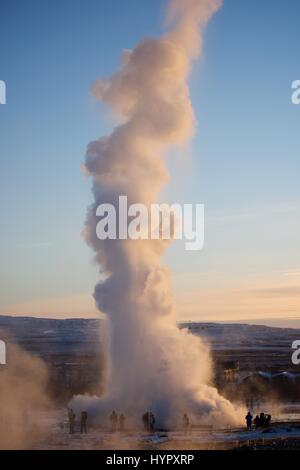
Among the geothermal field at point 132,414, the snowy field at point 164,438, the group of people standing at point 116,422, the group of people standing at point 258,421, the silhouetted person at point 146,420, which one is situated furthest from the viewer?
the silhouetted person at point 146,420

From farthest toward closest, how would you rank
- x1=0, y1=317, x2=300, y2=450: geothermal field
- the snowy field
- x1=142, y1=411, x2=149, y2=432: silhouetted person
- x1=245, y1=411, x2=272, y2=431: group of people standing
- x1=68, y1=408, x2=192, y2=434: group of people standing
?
x1=142, y1=411, x2=149, y2=432: silhouetted person
x1=245, y1=411, x2=272, y2=431: group of people standing
x1=68, y1=408, x2=192, y2=434: group of people standing
x1=0, y1=317, x2=300, y2=450: geothermal field
the snowy field

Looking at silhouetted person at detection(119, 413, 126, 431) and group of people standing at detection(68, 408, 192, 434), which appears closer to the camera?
group of people standing at detection(68, 408, 192, 434)

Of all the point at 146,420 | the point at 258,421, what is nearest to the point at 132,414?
the point at 146,420

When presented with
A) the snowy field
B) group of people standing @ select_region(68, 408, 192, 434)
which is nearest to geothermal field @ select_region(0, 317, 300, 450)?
the snowy field

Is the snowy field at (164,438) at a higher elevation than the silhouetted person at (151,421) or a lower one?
lower

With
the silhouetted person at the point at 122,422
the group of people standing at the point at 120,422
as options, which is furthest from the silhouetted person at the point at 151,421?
the silhouetted person at the point at 122,422

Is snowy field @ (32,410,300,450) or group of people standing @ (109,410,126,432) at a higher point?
group of people standing @ (109,410,126,432)

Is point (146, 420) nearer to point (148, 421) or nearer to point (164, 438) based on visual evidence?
point (148, 421)

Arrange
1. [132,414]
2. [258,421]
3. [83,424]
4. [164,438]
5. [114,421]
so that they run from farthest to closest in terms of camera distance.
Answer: [132,414] < [258,421] < [114,421] < [83,424] < [164,438]

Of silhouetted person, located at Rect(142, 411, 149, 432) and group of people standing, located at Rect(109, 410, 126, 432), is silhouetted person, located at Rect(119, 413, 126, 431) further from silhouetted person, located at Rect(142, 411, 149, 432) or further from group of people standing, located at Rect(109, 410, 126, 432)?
silhouetted person, located at Rect(142, 411, 149, 432)

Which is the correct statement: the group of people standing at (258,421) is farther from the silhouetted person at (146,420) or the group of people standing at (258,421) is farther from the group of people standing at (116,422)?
the group of people standing at (116,422)

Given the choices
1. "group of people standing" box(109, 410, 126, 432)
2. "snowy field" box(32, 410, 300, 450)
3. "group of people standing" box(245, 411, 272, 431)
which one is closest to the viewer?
"snowy field" box(32, 410, 300, 450)

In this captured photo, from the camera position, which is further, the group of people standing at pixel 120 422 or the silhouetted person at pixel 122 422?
the silhouetted person at pixel 122 422
